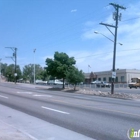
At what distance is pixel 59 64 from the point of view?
47.1 meters

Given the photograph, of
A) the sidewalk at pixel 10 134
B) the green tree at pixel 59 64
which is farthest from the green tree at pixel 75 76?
the sidewalk at pixel 10 134

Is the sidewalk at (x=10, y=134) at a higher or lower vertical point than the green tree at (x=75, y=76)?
lower

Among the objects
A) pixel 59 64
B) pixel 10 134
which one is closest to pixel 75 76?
pixel 59 64

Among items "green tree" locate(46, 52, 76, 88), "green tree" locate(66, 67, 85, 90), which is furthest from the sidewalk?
"green tree" locate(46, 52, 76, 88)

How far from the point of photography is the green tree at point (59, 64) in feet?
155

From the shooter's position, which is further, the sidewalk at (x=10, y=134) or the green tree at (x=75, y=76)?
the green tree at (x=75, y=76)

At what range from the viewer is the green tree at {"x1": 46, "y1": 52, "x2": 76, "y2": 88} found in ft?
155

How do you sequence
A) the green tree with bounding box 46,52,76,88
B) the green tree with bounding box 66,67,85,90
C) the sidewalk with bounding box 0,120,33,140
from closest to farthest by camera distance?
1. the sidewalk with bounding box 0,120,33,140
2. the green tree with bounding box 66,67,85,90
3. the green tree with bounding box 46,52,76,88

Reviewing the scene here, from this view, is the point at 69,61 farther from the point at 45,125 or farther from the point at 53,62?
the point at 45,125

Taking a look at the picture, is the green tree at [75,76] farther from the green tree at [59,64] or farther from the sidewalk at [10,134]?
the sidewalk at [10,134]

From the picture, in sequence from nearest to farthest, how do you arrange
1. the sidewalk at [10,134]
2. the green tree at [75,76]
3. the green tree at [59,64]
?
1. the sidewalk at [10,134]
2. the green tree at [75,76]
3. the green tree at [59,64]

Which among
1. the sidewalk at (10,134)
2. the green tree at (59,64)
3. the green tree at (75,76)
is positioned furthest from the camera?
the green tree at (59,64)

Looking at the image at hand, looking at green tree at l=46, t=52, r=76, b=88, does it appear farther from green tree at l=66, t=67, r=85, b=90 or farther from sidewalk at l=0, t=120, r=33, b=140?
sidewalk at l=0, t=120, r=33, b=140

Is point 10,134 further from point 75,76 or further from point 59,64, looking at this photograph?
point 59,64
